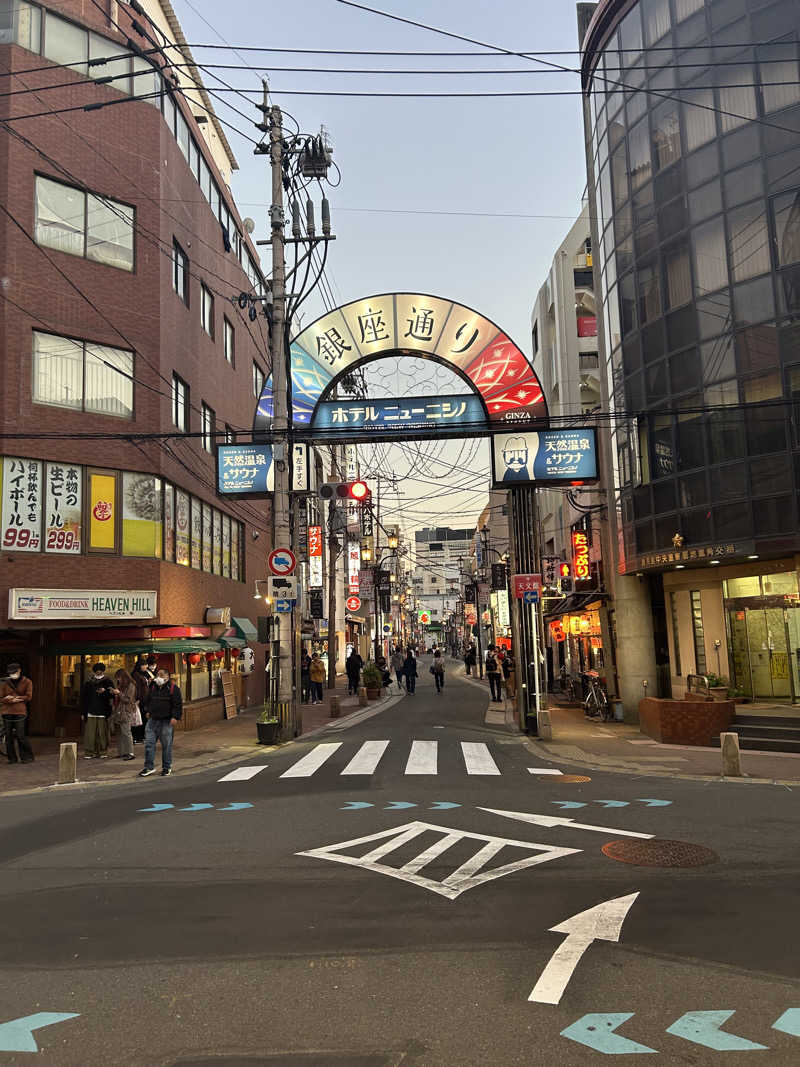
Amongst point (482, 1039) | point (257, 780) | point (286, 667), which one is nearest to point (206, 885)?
point (482, 1039)

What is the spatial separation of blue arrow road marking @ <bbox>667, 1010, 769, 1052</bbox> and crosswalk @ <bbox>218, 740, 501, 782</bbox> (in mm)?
8895

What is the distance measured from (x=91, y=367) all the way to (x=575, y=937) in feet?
63.1

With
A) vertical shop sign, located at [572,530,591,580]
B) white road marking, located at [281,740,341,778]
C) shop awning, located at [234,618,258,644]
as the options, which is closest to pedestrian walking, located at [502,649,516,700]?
vertical shop sign, located at [572,530,591,580]

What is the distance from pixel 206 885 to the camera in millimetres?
7434

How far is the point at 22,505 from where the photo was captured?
1948 centimetres

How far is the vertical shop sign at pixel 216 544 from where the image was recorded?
2845 centimetres

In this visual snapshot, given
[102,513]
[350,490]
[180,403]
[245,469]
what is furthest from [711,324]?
[102,513]

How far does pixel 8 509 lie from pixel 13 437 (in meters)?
1.75

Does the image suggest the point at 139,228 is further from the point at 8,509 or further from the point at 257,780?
the point at 257,780

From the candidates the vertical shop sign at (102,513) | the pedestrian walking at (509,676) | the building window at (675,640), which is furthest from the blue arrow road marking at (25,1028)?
the pedestrian walking at (509,676)

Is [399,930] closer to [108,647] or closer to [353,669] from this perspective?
[108,647]

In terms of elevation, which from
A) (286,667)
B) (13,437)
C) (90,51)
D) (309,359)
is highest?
(90,51)

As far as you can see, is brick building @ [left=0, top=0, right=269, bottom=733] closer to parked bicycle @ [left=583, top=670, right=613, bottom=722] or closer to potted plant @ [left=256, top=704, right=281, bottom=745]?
potted plant @ [left=256, top=704, right=281, bottom=745]

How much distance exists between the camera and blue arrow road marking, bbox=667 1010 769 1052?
4332 mm
